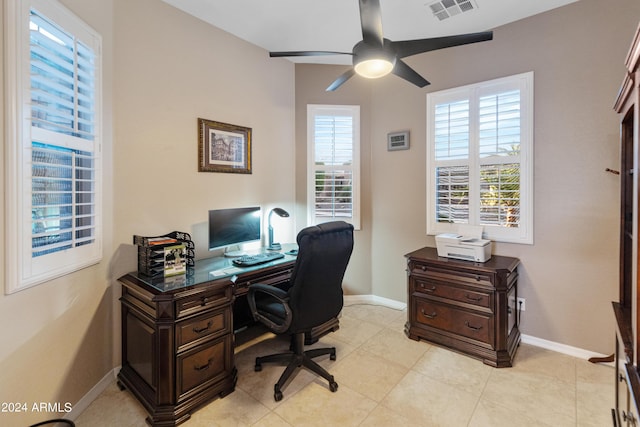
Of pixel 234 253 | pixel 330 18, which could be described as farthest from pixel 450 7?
pixel 234 253

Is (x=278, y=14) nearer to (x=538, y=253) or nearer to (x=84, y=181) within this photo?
(x=84, y=181)

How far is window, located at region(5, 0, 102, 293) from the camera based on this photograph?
1.39 meters

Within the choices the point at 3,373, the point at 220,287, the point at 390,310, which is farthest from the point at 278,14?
the point at 390,310

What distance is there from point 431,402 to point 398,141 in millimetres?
2497

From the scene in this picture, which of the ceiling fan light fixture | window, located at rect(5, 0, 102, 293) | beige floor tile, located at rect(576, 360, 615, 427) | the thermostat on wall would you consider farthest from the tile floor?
the ceiling fan light fixture

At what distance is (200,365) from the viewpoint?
1.87 metres

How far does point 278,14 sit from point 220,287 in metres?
2.35

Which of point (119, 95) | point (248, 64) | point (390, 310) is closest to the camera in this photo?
point (119, 95)

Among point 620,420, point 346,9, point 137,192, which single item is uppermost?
point 346,9

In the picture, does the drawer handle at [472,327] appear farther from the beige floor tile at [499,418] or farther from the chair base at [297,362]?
the chair base at [297,362]

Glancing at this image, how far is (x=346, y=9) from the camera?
2447 mm

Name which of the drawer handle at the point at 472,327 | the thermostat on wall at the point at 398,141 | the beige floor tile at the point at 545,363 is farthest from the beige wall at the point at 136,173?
the beige floor tile at the point at 545,363

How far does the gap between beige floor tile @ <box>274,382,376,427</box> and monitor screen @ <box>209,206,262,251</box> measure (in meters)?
1.31

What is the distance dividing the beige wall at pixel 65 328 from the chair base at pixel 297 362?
1136 mm
